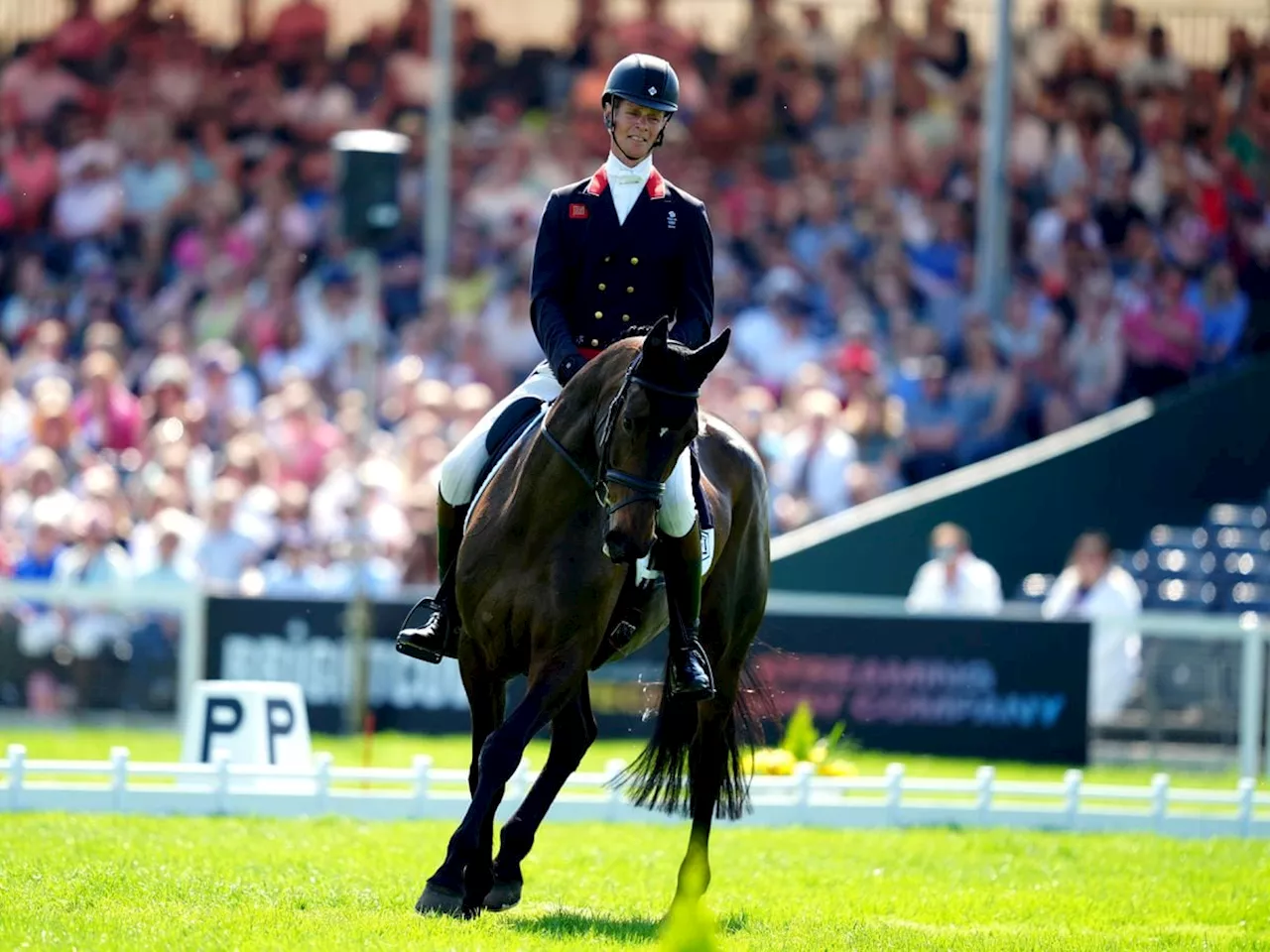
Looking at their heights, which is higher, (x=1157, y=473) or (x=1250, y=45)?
(x=1250, y=45)

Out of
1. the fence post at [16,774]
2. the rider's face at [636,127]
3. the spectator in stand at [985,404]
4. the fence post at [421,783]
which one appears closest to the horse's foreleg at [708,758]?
the rider's face at [636,127]

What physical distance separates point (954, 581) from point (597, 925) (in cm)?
925

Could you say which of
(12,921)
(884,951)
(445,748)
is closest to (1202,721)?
(445,748)

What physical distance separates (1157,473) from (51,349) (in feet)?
34.6

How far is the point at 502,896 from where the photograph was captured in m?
8.77

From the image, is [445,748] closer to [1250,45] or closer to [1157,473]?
[1157,473]

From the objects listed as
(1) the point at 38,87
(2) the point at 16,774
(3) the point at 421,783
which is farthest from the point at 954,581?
(1) the point at 38,87

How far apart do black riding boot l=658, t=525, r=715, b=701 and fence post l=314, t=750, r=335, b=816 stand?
382cm

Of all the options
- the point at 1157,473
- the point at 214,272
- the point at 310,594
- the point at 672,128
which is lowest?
the point at 310,594

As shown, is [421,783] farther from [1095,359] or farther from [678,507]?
[1095,359]

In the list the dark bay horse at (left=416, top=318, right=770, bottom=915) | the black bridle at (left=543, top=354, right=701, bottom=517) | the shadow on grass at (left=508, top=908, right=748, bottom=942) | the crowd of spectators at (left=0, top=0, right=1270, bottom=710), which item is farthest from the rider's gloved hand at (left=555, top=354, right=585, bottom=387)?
the crowd of spectators at (left=0, top=0, right=1270, bottom=710)

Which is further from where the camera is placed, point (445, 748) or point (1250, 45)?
point (1250, 45)

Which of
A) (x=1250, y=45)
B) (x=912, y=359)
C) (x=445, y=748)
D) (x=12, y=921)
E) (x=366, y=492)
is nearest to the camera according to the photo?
(x=12, y=921)

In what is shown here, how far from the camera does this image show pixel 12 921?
25.2 feet
